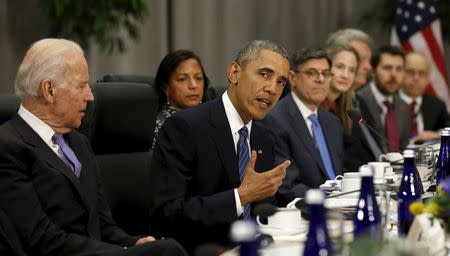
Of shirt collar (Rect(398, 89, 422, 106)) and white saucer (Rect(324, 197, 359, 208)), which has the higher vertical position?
shirt collar (Rect(398, 89, 422, 106))

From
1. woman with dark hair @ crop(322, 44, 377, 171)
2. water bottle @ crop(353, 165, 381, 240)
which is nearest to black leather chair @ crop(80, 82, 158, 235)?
water bottle @ crop(353, 165, 381, 240)

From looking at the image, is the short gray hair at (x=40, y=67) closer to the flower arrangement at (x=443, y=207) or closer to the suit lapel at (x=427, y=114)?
the flower arrangement at (x=443, y=207)

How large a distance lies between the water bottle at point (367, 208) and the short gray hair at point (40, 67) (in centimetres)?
106

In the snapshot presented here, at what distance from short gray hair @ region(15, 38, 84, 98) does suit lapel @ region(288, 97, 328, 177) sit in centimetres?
156

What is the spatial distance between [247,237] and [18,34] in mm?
4348

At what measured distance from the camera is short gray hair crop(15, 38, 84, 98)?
8.34 ft

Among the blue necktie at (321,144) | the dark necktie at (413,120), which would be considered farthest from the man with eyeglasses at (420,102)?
the blue necktie at (321,144)

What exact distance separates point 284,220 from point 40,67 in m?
0.90

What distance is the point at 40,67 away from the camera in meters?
2.55

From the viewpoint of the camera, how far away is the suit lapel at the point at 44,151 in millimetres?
2492

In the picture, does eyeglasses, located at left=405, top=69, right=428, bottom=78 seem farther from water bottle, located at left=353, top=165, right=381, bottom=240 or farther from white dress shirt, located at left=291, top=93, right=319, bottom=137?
water bottle, located at left=353, top=165, right=381, bottom=240

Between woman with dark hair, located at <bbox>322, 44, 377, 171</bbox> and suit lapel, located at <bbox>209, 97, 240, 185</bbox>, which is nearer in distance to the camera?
suit lapel, located at <bbox>209, 97, 240, 185</bbox>

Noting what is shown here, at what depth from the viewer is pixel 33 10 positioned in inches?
213

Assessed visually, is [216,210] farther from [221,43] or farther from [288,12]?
[288,12]
